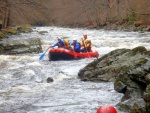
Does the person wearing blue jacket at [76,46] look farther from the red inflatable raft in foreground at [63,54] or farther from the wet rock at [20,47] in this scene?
the wet rock at [20,47]

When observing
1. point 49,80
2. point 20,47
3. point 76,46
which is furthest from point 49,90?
point 20,47

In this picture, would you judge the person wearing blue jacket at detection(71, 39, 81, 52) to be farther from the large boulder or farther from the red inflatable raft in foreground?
the large boulder

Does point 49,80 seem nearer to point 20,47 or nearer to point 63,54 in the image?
point 63,54

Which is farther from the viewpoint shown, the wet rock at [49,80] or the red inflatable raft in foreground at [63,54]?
the red inflatable raft in foreground at [63,54]

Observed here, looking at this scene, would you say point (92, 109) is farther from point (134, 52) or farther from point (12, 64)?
point (12, 64)

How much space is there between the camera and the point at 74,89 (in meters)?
7.50

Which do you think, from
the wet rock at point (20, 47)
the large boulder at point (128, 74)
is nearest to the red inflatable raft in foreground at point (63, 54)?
the wet rock at point (20, 47)

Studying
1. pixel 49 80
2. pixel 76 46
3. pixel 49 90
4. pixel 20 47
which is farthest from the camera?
pixel 20 47

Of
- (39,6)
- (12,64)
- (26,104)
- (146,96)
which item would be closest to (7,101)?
(26,104)

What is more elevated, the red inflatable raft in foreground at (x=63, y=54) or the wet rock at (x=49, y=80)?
the red inflatable raft in foreground at (x=63, y=54)

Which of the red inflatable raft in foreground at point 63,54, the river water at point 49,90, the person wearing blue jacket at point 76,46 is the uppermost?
the person wearing blue jacket at point 76,46

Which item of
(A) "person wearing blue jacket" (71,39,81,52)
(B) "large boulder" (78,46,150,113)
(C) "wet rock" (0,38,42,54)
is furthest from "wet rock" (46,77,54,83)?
(C) "wet rock" (0,38,42,54)

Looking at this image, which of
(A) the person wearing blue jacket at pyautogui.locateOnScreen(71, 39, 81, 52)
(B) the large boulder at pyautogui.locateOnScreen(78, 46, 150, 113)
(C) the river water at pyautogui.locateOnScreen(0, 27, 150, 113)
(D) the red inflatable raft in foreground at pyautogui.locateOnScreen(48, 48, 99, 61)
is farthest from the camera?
(A) the person wearing blue jacket at pyautogui.locateOnScreen(71, 39, 81, 52)

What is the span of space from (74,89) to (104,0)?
4.11 metres
